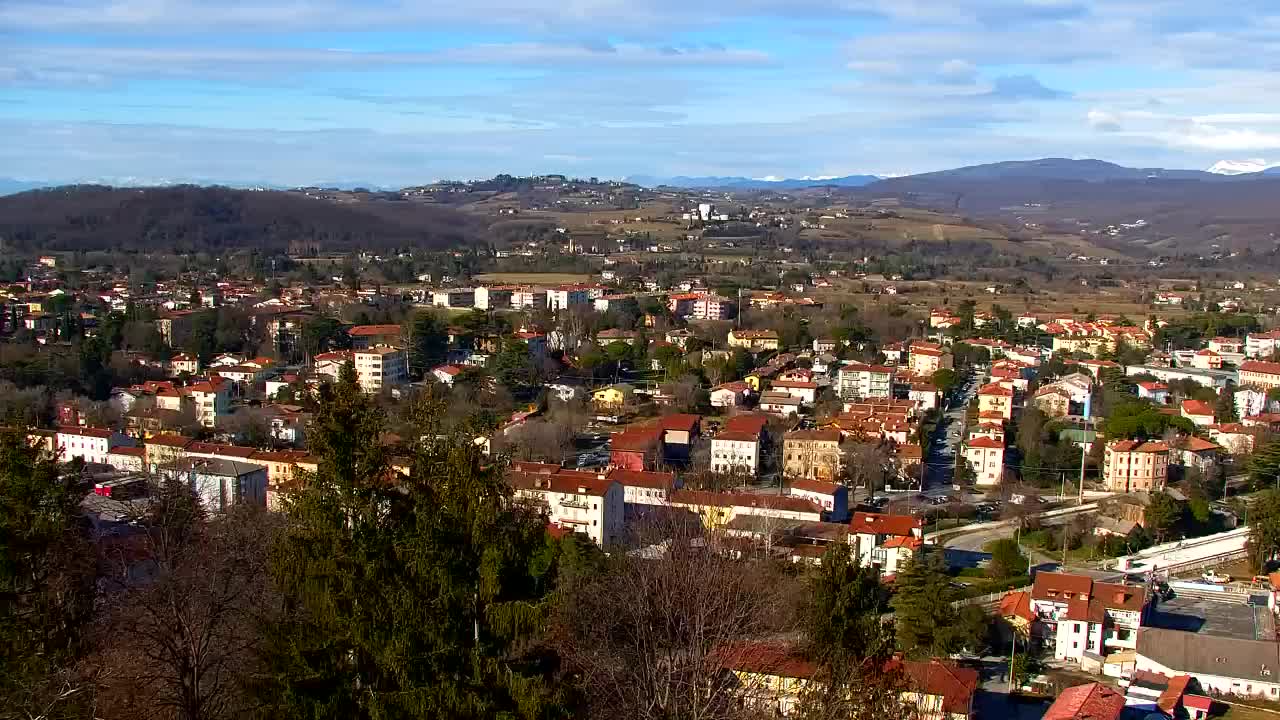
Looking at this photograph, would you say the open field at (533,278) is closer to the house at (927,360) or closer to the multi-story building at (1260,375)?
the house at (927,360)

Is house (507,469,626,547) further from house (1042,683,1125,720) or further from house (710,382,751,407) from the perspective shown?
house (710,382,751,407)

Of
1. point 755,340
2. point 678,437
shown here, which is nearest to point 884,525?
point 678,437

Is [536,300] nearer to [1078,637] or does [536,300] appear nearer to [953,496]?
[953,496]

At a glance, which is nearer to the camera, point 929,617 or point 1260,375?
point 929,617

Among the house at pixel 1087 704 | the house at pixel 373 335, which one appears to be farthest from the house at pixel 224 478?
the house at pixel 373 335

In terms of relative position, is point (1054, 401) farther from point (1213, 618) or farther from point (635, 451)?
point (1213, 618)

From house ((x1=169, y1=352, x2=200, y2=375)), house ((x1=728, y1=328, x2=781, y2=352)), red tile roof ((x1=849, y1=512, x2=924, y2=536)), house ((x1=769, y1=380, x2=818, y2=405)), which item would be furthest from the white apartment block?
house ((x1=169, y1=352, x2=200, y2=375))

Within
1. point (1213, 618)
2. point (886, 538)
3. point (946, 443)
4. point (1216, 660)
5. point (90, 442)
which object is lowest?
point (1213, 618)
